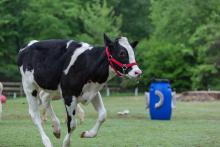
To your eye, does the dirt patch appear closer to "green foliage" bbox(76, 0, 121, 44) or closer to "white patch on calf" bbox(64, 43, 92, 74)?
"green foliage" bbox(76, 0, 121, 44)

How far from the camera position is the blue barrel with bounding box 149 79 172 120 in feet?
68.1

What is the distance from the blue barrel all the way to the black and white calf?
400 inches

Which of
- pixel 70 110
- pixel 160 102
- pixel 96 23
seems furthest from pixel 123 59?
pixel 96 23

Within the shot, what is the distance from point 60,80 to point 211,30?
4377 centimetres

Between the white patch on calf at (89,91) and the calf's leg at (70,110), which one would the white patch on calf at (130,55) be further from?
the calf's leg at (70,110)

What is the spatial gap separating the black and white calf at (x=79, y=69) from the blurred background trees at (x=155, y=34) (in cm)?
4460

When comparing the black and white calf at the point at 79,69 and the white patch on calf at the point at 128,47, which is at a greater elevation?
the white patch on calf at the point at 128,47

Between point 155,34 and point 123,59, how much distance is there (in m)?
52.1

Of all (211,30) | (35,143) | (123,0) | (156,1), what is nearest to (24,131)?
(35,143)

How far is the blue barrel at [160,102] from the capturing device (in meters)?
20.8

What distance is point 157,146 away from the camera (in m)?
11.7

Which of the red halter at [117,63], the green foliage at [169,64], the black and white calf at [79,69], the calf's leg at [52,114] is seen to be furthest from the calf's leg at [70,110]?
the green foliage at [169,64]

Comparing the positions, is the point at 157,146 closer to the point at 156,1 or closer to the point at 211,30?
the point at 211,30

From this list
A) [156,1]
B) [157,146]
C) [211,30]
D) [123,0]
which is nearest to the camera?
[157,146]
